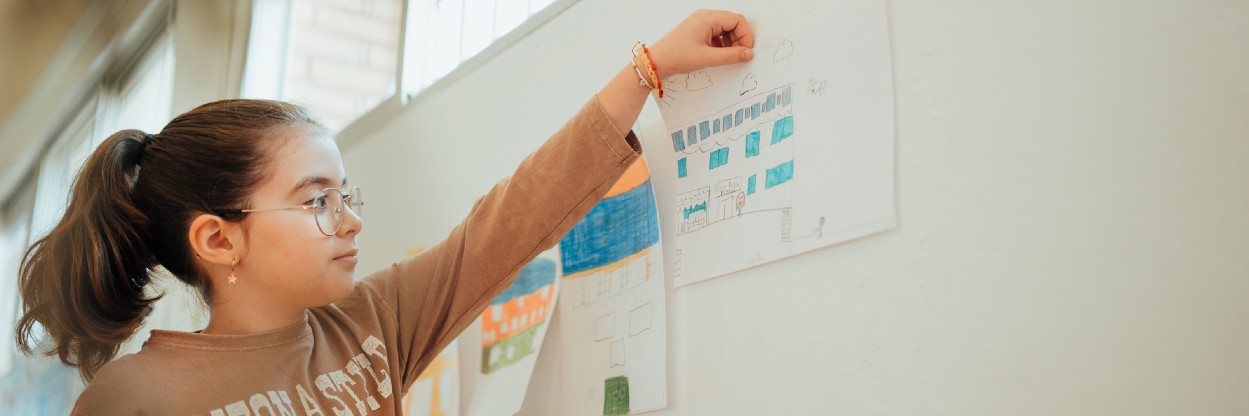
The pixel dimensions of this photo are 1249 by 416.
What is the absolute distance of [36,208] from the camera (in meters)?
4.77

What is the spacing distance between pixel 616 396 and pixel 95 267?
0.66 meters

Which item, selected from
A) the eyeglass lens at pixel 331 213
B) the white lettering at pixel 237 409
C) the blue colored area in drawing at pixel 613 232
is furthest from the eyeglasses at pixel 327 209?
the blue colored area in drawing at pixel 613 232

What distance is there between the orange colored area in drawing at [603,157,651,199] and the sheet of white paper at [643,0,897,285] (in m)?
0.03

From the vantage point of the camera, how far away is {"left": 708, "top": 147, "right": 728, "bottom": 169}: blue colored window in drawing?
3.62 ft

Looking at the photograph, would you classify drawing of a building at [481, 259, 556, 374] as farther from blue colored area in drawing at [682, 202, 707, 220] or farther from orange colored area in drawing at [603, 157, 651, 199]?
blue colored area in drawing at [682, 202, 707, 220]

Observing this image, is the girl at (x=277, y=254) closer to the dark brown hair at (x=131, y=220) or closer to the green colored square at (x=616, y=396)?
the dark brown hair at (x=131, y=220)

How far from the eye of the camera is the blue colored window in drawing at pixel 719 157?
1.10 m

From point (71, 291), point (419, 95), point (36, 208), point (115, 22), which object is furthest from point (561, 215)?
point (36, 208)

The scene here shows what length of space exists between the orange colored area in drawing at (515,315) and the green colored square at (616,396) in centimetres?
18

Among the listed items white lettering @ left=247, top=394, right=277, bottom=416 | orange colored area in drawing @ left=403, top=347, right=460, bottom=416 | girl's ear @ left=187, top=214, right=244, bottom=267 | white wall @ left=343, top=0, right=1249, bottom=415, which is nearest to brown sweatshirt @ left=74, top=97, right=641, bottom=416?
white lettering @ left=247, top=394, right=277, bottom=416

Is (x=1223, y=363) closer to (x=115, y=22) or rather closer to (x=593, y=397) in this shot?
(x=593, y=397)

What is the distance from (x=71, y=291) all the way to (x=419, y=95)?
85 cm

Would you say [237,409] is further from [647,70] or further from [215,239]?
[647,70]

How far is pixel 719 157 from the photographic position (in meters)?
1.11
